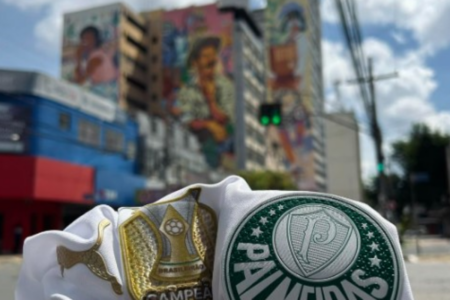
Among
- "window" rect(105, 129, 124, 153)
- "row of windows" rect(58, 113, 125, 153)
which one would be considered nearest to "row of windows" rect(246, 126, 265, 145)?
"window" rect(105, 129, 124, 153)

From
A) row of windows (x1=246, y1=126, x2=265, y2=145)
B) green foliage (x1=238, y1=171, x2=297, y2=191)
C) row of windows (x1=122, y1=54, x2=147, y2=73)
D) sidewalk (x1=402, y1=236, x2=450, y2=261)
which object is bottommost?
sidewalk (x1=402, y1=236, x2=450, y2=261)

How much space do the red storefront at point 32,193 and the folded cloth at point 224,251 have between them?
20.8 meters

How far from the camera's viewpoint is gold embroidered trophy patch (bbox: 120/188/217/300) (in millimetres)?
2738

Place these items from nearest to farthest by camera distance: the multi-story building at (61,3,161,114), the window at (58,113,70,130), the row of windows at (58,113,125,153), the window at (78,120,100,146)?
the window at (58,113,70,130), the row of windows at (58,113,125,153), the window at (78,120,100,146), the multi-story building at (61,3,161,114)

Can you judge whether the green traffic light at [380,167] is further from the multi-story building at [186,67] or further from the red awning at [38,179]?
the multi-story building at [186,67]

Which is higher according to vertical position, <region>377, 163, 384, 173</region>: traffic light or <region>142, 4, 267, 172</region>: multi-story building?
<region>142, 4, 267, 172</region>: multi-story building

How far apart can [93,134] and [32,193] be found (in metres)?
7.37

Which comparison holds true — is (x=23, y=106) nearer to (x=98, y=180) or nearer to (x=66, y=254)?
(x=98, y=180)

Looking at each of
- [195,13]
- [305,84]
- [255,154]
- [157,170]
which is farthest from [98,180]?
[305,84]

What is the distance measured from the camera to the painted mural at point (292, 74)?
256ft

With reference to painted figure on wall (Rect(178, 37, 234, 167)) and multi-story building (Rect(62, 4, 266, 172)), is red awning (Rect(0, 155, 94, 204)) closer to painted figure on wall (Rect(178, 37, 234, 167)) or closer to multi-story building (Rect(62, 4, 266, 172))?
multi-story building (Rect(62, 4, 266, 172))

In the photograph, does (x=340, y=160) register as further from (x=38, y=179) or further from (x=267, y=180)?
(x=38, y=179)

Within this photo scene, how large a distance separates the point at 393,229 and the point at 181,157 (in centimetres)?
3937

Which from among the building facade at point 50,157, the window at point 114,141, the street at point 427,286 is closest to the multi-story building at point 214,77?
the window at point 114,141
